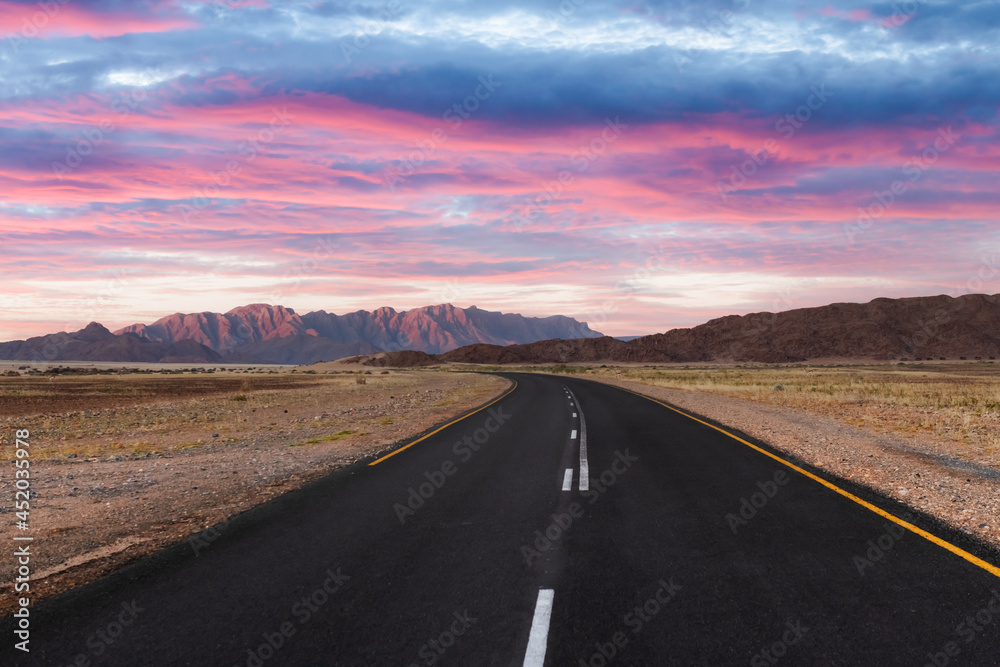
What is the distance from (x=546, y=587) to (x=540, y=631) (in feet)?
2.81

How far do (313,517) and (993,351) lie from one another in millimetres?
167343

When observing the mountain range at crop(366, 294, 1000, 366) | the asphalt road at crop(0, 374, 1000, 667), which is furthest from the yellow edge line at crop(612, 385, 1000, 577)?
the mountain range at crop(366, 294, 1000, 366)

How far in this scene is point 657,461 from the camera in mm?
11898

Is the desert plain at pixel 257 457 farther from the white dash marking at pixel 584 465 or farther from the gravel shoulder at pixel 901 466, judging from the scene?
the white dash marking at pixel 584 465

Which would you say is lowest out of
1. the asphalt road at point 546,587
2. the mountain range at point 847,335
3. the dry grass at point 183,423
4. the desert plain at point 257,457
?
the dry grass at point 183,423

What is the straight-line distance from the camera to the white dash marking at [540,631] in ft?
13.3

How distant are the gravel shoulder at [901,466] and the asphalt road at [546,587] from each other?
0.77m

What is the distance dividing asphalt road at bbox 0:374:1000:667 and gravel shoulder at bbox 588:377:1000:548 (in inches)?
30.1

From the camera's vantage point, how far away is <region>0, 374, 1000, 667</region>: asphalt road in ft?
14.0

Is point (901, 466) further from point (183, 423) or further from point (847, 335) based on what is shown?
point (847, 335)

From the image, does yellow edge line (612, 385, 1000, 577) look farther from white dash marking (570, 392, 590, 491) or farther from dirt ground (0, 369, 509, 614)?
dirt ground (0, 369, 509, 614)

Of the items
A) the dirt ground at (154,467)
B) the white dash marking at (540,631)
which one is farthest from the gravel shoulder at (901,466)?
the dirt ground at (154,467)

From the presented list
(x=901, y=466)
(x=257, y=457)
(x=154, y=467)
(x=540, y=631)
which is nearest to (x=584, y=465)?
(x=901, y=466)

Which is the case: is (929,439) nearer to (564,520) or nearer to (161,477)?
(564,520)
